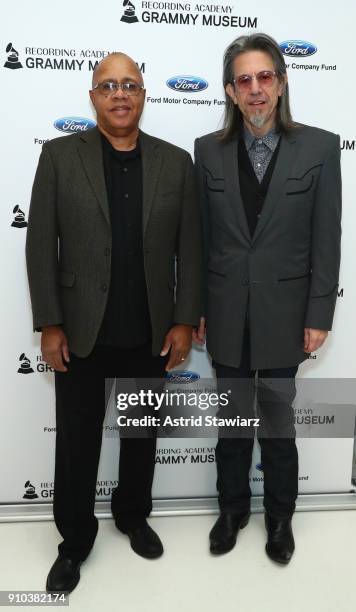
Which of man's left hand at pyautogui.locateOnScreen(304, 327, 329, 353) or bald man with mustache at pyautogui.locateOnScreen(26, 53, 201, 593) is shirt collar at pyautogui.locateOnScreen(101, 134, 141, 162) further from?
man's left hand at pyautogui.locateOnScreen(304, 327, 329, 353)

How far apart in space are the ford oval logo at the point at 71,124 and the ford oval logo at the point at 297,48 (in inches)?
34.2

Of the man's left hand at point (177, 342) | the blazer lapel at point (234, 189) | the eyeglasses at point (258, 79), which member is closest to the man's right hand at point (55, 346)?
the man's left hand at point (177, 342)

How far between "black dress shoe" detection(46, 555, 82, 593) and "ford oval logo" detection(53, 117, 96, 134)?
1.71m

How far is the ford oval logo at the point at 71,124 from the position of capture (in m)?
2.34

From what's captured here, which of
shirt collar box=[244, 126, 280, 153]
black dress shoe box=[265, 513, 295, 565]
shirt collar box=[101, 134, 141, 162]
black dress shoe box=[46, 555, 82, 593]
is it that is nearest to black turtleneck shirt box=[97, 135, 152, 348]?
shirt collar box=[101, 134, 141, 162]

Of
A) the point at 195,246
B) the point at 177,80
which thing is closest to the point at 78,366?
the point at 195,246

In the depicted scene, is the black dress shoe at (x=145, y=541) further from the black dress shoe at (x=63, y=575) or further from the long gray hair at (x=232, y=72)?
the long gray hair at (x=232, y=72)

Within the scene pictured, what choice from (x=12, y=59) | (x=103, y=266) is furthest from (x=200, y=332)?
(x=12, y=59)

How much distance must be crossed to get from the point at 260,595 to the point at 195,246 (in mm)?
1319

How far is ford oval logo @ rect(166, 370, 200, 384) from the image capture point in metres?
2.62

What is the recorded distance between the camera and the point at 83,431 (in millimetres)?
2031

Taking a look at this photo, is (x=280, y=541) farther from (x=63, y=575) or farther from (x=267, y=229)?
(x=267, y=229)

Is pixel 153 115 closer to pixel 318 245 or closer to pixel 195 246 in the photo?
pixel 195 246

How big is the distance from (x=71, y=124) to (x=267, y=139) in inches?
33.4
